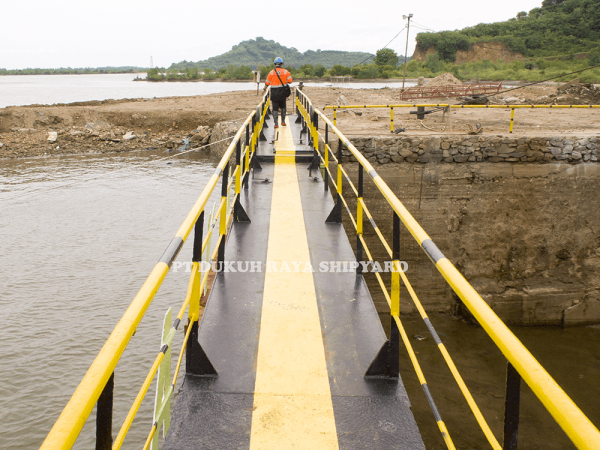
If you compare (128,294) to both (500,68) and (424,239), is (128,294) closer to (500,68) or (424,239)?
(424,239)

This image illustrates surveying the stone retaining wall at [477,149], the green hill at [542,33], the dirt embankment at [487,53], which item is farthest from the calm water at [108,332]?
the dirt embankment at [487,53]

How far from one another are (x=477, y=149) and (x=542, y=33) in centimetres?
9014

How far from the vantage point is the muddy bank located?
10938mm

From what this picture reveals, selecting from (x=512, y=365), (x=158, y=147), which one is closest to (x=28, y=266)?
(x=512, y=365)

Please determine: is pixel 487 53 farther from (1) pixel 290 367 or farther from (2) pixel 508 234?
(1) pixel 290 367


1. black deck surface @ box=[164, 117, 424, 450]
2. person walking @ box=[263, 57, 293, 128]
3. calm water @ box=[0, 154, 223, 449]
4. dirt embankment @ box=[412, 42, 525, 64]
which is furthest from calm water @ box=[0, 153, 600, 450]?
dirt embankment @ box=[412, 42, 525, 64]

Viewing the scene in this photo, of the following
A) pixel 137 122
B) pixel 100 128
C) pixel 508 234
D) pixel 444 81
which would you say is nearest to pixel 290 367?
pixel 508 234

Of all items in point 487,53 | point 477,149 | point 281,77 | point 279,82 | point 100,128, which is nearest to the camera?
point 281,77

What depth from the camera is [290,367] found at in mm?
2869

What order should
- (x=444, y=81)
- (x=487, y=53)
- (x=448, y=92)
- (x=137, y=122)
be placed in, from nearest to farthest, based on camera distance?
(x=137, y=122), (x=448, y=92), (x=444, y=81), (x=487, y=53)

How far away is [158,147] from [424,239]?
74.9 feet

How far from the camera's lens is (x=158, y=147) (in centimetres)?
2311

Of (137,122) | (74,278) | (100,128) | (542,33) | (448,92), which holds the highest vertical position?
(542,33)

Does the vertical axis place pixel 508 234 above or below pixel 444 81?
below
